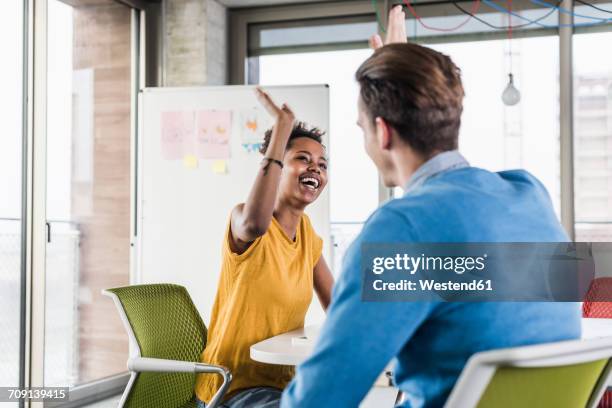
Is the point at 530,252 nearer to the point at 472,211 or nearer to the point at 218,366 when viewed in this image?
the point at 472,211

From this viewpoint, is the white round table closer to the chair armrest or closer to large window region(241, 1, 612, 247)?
the chair armrest

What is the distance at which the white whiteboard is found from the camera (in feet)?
13.7

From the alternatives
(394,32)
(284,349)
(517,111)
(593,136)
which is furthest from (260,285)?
(593,136)

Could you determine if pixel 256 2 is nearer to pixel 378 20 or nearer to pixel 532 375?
pixel 378 20

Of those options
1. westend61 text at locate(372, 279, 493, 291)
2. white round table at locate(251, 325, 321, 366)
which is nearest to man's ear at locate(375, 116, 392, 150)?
westend61 text at locate(372, 279, 493, 291)

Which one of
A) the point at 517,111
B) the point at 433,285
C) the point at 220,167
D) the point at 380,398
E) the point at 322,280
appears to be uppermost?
the point at 517,111

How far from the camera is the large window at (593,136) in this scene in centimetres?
422

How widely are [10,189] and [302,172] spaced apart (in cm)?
189

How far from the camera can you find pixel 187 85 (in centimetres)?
459

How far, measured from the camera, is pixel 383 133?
110 centimetres

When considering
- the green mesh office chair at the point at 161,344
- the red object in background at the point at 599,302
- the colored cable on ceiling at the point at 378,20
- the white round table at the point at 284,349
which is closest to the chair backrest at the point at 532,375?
the white round table at the point at 284,349

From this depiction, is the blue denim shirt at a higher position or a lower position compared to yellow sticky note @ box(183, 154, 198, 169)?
lower

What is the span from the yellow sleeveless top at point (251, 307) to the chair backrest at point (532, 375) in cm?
111

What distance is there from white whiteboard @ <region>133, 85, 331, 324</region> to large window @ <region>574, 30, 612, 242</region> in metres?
1.48
